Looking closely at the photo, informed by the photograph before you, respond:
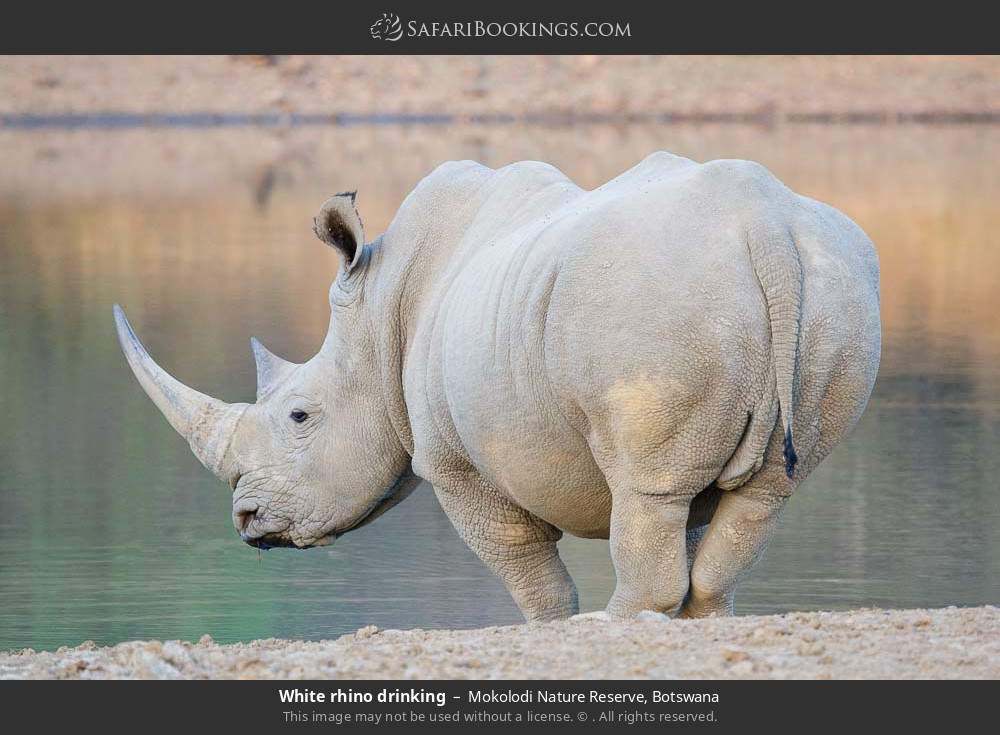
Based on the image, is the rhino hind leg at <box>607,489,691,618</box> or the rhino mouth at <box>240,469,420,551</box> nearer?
the rhino hind leg at <box>607,489,691,618</box>

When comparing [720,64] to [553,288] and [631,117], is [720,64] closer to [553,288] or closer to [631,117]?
[631,117]

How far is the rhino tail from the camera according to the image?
630cm

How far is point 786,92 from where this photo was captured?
181 feet

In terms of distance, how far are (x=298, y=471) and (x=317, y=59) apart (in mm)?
45883

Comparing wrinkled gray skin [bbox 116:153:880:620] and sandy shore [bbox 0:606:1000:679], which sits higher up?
wrinkled gray skin [bbox 116:153:880:620]

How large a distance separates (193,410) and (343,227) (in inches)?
44.1

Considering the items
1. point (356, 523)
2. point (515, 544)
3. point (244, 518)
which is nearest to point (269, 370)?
point (244, 518)

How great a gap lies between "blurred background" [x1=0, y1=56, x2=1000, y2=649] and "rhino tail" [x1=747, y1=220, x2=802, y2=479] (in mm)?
3308

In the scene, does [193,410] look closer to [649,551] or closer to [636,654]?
[649,551]

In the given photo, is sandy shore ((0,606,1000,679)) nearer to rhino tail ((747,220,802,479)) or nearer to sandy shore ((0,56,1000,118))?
rhino tail ((747,220,802,479))

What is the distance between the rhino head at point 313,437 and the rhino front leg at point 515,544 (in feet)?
1.71

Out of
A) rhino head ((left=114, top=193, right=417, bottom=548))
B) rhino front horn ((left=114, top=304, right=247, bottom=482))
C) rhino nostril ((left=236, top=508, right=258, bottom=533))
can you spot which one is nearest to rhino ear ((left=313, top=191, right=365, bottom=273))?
rhino head ((left=114, top=193, right=417, bottom=548))

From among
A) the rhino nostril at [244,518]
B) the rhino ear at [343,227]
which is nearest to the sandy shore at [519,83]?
the rhino nostril at [244,518]

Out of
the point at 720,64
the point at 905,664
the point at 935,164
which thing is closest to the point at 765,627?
the point at 905,664
